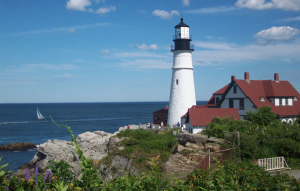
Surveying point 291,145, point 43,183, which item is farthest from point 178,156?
point 43,183

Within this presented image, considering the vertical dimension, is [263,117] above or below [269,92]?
below

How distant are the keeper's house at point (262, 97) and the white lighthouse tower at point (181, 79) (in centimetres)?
349

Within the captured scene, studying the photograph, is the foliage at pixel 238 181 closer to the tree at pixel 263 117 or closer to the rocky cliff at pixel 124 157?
the rocky cliff at pixel 124 157

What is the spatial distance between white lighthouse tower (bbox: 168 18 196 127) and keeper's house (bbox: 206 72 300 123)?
3.49 metres

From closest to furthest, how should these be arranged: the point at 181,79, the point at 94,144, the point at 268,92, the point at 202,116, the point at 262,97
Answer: the point at 202,116 < the point at 262,97 < the point at 94,144 < the point at 268,92 < the point at 181,79

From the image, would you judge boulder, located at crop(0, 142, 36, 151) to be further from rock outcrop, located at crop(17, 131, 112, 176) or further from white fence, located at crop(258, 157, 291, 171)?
white fence, located at crop(258, 157, 291, 171)

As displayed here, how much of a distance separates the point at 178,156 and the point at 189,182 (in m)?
9.54

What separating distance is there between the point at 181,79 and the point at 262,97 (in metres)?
8.20

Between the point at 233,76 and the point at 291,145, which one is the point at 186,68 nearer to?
the point at 233,76

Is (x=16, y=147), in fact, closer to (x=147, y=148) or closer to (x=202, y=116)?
(x=202, y=116)

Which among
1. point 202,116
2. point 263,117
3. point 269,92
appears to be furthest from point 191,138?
point 269,92

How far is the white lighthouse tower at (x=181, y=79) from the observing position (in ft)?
104

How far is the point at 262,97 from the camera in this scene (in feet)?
94.7

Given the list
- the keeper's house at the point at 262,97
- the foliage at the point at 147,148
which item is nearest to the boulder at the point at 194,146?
the foliage at the point at 147,148
